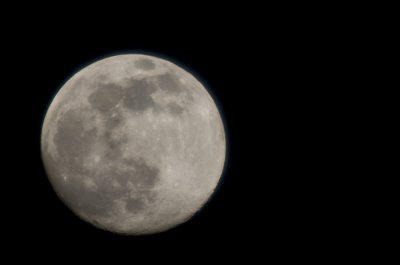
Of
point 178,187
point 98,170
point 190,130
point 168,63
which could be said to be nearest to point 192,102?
point 190,130

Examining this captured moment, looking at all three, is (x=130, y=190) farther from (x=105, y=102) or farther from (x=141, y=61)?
(x=141, y=61)

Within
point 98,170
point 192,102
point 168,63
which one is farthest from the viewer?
point 168,63

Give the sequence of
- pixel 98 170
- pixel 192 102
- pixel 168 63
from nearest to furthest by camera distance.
Answer: 1. pixel 98 170
2. pixel 192 102
3. pixel 168 63

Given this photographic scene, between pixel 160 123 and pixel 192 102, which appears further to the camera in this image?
pixel 192 102

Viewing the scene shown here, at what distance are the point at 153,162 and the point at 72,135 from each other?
1104 millimetres

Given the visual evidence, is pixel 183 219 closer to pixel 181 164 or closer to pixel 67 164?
pixel 181 164

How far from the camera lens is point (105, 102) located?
4.64m

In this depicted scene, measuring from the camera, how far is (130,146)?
449 centimetres

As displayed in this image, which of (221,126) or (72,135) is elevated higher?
(221,126)

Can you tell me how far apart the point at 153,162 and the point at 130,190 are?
47 cm

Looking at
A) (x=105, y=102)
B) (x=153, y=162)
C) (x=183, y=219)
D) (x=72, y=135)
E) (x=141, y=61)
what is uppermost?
(x=141, y=61)

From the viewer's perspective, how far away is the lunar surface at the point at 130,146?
453 centimetres

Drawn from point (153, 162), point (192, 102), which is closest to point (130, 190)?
point (153, 162)

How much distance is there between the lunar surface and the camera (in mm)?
4527
